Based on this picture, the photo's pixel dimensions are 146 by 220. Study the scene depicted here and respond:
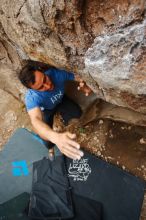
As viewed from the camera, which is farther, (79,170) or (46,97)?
(79,170)

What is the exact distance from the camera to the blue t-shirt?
3.53 meters

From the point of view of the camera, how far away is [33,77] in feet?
10.6

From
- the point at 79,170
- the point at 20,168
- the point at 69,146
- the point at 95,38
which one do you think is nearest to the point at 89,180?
the point at 79,170

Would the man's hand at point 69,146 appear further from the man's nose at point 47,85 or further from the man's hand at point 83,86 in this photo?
the man's nose at point 47,85

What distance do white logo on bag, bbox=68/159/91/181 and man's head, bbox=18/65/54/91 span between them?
3.65ft

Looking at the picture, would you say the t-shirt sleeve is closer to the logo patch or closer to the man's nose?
the man's nose

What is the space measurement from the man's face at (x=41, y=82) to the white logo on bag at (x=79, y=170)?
3.50 feet

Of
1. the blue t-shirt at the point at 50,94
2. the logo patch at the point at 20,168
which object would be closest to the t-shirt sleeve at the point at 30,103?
the blue t-shirt at the point at 50,94

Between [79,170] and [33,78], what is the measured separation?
54.0 inches

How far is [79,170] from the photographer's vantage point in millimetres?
3943

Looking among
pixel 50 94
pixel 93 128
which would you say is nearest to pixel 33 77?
pixel 50 94

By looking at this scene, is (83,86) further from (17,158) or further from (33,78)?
(17,158)

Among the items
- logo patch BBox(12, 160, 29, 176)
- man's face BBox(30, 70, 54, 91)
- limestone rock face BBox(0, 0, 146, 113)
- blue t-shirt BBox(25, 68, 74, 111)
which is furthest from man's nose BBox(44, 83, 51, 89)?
logo patch BBox(12, 160, 29, 176)

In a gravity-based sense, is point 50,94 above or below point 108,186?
Result: above
